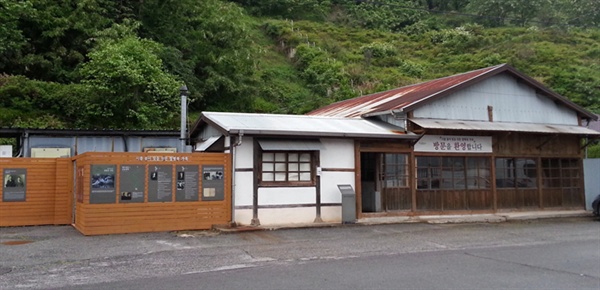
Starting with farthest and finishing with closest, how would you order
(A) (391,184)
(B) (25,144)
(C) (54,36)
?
(C) (54,36), (B) (25,144), (A) (391,184)

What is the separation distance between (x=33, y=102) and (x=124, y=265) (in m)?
17.9

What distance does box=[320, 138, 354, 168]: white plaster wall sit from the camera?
14.1 meters

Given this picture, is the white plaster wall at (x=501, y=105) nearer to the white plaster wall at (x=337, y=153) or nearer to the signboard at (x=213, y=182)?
the white plaster wall at (x=337, y=153)

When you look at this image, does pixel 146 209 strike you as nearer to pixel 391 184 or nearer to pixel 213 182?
pixel 213 182

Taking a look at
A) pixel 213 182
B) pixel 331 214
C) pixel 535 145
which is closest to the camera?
pixel 213 182

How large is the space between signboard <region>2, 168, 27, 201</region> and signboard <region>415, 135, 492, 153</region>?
38.5 feet

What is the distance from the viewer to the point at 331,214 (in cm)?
1406

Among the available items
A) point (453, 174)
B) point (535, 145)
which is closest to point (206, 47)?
point (453, 174)

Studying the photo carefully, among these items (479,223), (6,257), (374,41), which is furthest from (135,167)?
(374,41)

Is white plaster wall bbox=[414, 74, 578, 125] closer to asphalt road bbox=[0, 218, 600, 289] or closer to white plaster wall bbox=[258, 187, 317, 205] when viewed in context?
asphalt road bbox=[0, 218, 600, 289]

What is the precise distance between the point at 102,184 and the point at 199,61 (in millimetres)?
18122

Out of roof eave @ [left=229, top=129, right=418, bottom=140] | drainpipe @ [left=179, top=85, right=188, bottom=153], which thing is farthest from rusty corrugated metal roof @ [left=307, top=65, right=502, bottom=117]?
drainpipe @ [left=179, top=85, right=188, bottom=153]

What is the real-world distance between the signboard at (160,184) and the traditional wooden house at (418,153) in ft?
5.58

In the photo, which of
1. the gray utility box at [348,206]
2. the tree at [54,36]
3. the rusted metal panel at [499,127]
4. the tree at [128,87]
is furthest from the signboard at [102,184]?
the tree at [54,36]
